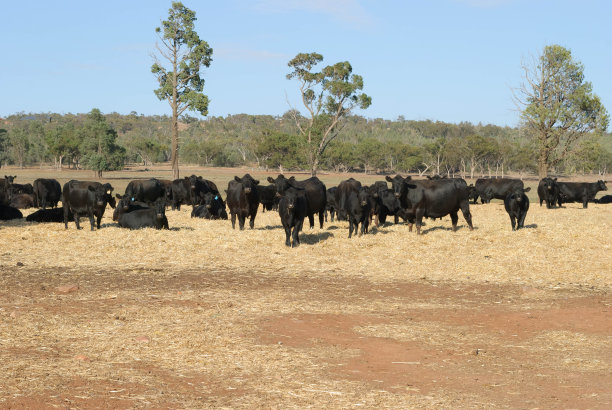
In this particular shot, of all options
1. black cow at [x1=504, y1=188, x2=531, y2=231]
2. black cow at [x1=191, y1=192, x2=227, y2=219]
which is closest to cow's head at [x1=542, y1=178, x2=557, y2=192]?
black cow at [x1=504, y1=188, x2=531, y2=231]

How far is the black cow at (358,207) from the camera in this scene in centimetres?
1684

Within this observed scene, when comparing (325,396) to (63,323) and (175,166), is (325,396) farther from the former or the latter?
(175,166)

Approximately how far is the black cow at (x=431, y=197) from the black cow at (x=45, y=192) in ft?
42.6

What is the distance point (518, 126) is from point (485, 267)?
37.5 m

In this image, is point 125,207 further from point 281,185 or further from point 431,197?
point 431,197

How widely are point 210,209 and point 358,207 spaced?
21.8 ft

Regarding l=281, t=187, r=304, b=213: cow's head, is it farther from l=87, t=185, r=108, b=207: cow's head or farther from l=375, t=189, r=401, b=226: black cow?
l=87, t=185, r=108, b=207: cow's head

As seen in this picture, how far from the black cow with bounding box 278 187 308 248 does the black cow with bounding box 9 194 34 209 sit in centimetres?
1320

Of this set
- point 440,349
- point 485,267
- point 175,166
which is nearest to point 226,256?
point 485,267

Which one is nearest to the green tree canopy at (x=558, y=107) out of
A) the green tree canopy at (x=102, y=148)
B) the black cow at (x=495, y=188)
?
the black cow at (x=495, y=188)

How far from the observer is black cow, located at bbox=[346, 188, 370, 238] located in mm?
16844

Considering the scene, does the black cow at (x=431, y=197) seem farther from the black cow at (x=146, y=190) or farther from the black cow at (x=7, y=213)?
the black cow at (x=7, y=213)

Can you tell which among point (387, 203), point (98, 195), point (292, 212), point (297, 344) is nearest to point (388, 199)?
point (387, 203)

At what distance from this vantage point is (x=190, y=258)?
14125 mm
